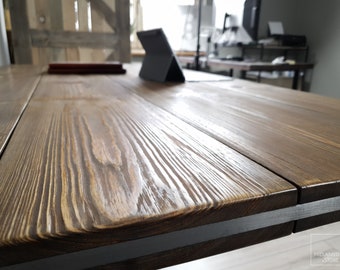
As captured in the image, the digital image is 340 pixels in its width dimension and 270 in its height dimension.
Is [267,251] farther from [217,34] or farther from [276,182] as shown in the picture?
[217,34]

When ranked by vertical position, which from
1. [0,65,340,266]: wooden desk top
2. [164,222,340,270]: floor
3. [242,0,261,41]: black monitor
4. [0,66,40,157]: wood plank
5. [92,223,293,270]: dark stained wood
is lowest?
[164,222,340,270]: floor

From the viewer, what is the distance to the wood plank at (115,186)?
0.21 meters

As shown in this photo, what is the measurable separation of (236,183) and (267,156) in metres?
A: 0.09

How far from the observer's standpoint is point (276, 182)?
287mm

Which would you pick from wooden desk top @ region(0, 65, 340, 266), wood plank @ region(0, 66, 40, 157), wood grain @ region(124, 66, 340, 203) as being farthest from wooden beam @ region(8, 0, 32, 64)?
wooden desk top @ region(0, 65, 340, 266)

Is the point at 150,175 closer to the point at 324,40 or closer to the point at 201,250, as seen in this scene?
the point at 201,250

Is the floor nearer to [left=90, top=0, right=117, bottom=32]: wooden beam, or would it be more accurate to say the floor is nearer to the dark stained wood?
the dark stained wood

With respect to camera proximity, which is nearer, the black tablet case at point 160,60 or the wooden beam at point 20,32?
the black tablet case at point 160,60

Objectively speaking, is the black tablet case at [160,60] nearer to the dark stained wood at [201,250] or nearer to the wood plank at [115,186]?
the wood plank at [115,186]

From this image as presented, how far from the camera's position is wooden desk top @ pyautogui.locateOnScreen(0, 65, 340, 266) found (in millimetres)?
220

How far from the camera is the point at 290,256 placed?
984 millimetres

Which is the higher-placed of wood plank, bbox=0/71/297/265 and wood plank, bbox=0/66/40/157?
wood plank, bbox=0/71/297/265

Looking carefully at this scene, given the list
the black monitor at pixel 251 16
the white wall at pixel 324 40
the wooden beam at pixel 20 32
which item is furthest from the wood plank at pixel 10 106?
the white wall at pixel 324 40

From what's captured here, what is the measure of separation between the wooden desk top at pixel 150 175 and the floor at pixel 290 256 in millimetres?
551
